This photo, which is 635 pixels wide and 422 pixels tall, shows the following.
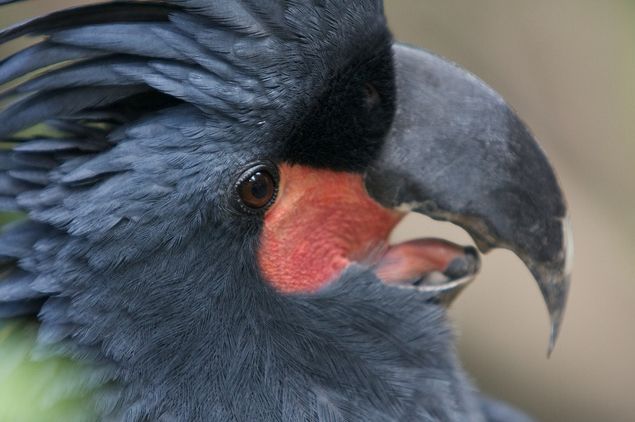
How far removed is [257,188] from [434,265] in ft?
1.86

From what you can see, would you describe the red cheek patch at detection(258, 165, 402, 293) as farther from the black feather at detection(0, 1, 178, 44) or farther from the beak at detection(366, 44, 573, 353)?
the black feather at detection(0, 1, 178, 44)

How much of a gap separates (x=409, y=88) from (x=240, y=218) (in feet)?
1.68

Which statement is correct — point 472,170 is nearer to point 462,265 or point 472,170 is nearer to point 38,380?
point 462,265

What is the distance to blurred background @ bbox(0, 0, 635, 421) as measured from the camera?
4.63 meters

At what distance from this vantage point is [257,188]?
7.07 feet

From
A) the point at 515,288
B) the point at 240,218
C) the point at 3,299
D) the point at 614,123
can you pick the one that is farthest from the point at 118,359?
the point at 614,123

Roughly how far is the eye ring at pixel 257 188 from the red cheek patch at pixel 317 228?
0.03 metres

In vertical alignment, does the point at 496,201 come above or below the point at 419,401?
above

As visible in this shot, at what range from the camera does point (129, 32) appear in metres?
2.06

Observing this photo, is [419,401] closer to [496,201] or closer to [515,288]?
[496,201]

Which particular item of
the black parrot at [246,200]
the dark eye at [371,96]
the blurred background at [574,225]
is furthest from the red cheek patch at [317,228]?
the blurred background at [574,225]

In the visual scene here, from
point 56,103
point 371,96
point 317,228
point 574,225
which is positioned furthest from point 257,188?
point 574,225

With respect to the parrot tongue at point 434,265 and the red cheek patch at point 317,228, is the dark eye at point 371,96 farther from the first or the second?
the parrot tongue at point 434,265

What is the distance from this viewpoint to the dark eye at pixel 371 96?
2256mm
